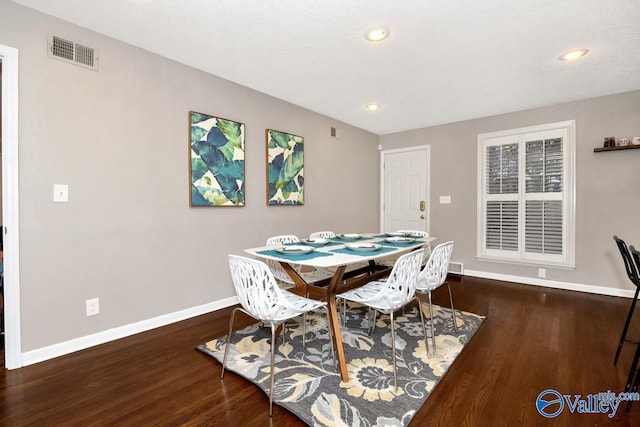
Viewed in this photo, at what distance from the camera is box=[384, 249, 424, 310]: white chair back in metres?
1.83

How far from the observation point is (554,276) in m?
3.93

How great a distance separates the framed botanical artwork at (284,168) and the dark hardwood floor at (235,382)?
157cm

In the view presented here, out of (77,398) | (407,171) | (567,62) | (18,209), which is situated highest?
(567,62)

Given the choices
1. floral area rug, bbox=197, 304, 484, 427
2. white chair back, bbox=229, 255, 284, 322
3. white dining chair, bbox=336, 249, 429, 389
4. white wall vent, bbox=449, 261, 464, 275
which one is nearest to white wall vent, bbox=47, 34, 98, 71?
white chair back, bbox=229, 255, 284, 322

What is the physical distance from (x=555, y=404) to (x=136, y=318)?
3023mm

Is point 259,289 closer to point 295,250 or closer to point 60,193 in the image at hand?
point 295,250

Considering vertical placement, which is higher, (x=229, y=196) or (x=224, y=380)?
(x=229, y=196)

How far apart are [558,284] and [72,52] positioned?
18.6 ft

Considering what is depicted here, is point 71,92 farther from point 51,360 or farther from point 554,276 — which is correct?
point 554,276

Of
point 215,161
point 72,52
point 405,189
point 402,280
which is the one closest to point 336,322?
point 402,280

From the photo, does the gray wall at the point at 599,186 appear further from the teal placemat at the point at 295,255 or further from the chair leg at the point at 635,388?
the teal placemat at the point at 295,255

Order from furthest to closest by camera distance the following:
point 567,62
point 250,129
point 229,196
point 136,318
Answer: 1. point 250,129
2. point 229,196
3. point 567,62
4. point 136,318

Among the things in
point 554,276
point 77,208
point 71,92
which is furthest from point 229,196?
point 554,276

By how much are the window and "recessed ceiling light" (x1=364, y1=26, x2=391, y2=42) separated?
2.89m
